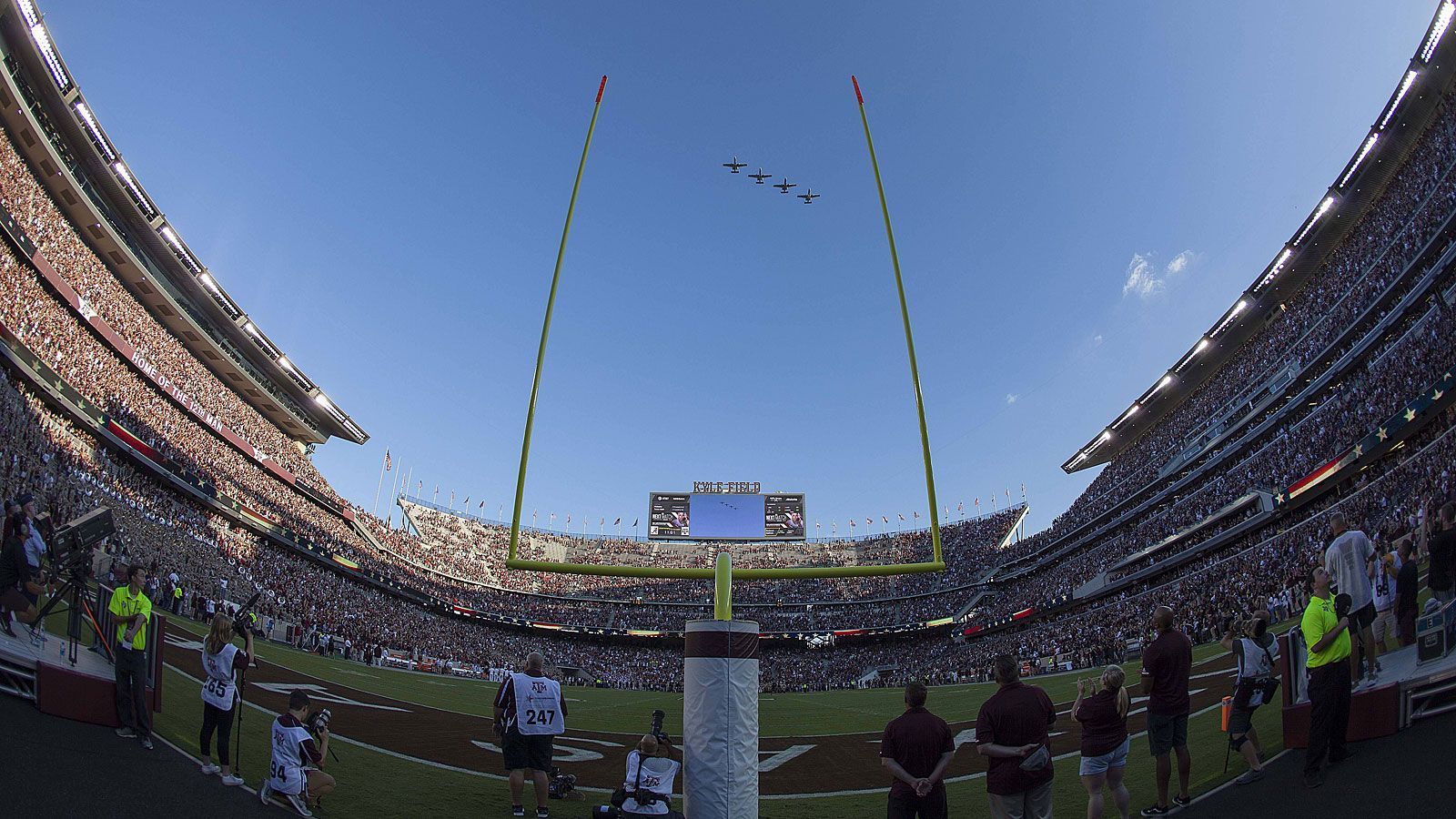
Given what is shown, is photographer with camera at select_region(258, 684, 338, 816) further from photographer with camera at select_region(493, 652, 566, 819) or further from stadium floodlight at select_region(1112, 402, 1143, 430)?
stadium floodlight at select_region(1112, 402, 1143, 430)

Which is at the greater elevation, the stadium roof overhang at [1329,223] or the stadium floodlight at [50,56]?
the stadium floodlight at [50,56]

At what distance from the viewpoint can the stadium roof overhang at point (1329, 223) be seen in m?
29.5

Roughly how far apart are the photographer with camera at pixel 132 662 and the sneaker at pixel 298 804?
187cm

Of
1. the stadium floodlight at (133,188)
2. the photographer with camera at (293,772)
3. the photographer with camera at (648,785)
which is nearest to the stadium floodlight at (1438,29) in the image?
the photographer with camera at (648,785)

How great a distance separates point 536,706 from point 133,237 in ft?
157

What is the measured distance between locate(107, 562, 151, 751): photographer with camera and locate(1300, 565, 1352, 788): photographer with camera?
34.6 feet

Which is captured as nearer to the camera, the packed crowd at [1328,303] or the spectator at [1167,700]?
the spectator at [1167,700]

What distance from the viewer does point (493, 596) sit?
6353cm

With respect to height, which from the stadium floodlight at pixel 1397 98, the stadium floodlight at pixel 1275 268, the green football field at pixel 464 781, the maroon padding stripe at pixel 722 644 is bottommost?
the green football field at pixel 464 781

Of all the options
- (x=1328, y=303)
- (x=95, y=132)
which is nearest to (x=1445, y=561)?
(x=1328, y=303)

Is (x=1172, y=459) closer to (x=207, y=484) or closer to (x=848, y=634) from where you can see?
(x=848, y=634)

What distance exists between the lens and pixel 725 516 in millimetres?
59562

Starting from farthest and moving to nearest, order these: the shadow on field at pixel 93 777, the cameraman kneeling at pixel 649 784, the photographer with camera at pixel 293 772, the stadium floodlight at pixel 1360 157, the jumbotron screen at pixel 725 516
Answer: the jumbotron screen at pixel 725 516, the stadium floodlight at pixel 1360 157, the photographer with camera at pixel 293 772, the cameraman kneeling at pixel 649 784, the shadow on field at pixel 93 777

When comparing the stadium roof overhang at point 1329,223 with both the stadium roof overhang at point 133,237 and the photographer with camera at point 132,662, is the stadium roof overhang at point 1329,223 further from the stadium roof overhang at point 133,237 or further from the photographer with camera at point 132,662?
the stadium roof overhang at point 133,237
